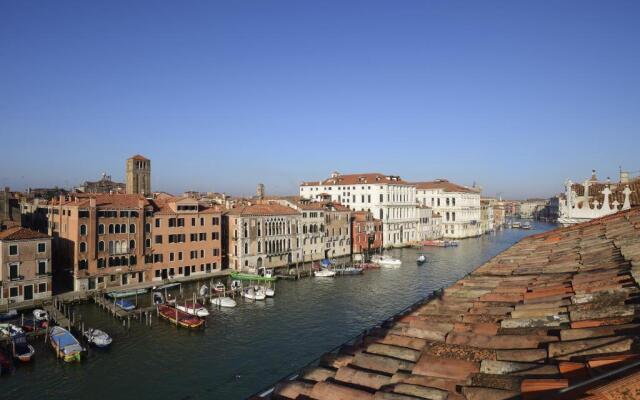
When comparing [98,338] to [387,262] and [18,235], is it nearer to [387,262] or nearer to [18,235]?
[18,235]

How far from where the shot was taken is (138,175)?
181 feet

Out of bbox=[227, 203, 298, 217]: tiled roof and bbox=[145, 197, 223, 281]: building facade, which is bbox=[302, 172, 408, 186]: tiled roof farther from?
bbox=[145, 197, 223, 281]: building facade

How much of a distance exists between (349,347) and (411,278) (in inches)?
1542

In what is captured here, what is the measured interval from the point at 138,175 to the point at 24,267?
83.7 ft

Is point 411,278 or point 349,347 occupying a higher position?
point 349,347

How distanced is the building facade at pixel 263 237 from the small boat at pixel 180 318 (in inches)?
581

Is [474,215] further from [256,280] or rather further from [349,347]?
[349,347]

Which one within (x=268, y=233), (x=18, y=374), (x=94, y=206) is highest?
(x=94, y=206)

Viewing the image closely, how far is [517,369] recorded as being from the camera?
4.50 m

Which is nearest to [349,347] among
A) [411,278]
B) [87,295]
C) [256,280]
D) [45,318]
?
[45,318]

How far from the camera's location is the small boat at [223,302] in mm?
32281

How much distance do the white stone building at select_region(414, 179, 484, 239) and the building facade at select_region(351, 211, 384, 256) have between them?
2360cm

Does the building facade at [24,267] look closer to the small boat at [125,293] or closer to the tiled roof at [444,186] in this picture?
the small boat at [125,293]

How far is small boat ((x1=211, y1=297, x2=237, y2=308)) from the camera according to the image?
106 feet
